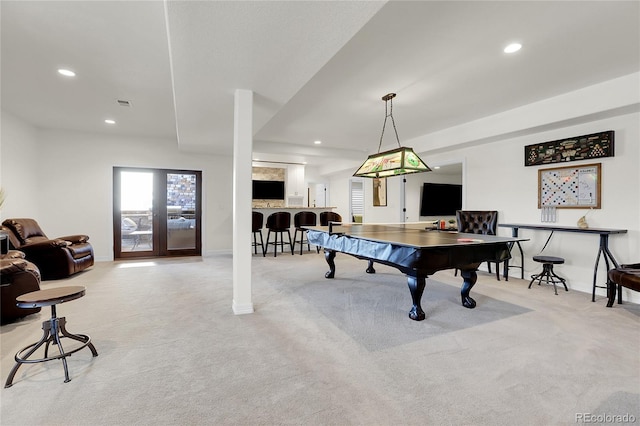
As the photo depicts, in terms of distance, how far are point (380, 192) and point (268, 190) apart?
11.9 ft

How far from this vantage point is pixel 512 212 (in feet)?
16.3

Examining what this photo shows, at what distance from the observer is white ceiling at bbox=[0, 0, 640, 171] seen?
2.14m

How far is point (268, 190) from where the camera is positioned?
9.80 m

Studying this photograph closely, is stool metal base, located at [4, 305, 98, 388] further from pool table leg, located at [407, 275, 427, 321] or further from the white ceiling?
pool table leg, located at [407, 275, 427, 321]

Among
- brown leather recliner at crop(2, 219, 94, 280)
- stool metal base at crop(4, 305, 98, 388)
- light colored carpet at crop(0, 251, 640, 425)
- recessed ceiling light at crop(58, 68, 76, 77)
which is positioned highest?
recessed ceiling light at crop(58, 68, 76, 77)

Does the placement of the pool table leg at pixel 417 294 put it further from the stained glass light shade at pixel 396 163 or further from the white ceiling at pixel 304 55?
the white ceiling at pixel 304 55

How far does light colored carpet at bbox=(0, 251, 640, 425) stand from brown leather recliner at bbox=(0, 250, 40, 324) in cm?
16

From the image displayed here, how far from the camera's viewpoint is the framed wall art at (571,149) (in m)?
3.86

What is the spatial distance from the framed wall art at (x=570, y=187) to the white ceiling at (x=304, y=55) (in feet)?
3.64

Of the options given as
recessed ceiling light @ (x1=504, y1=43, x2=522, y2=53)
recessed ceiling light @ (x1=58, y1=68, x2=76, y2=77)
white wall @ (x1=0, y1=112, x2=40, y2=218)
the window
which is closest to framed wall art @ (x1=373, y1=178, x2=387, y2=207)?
the window

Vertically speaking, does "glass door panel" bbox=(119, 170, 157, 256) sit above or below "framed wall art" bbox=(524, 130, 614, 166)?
below

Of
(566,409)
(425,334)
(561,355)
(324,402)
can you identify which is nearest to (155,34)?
(324,402)

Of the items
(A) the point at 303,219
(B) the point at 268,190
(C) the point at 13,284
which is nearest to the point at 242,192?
(C) the point at 13,284

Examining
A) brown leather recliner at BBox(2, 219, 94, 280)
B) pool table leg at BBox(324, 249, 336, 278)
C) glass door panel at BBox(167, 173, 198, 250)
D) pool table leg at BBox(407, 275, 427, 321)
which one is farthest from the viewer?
glass door panel at BBox(167, 173, 198, 250)
